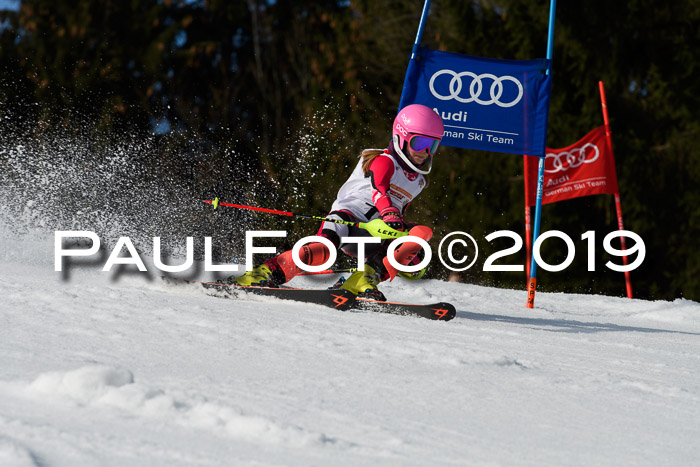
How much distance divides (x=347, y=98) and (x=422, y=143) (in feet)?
34.6

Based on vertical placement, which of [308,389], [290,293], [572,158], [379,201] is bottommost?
[308,389]

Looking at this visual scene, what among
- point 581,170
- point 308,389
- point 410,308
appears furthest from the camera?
point 581,170

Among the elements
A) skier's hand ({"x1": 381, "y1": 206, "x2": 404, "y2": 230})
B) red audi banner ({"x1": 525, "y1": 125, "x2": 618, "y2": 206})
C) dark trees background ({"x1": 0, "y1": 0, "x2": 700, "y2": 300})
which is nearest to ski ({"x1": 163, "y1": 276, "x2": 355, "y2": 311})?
skier's hand ({"x1": 381, "y1": 206, "x2": 404, "y2": 230})

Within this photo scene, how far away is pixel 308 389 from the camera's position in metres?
2.28

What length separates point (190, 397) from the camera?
202cm

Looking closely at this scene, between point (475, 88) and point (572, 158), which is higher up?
point (475, 88)

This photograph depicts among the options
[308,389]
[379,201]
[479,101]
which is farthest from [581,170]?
[308,389]

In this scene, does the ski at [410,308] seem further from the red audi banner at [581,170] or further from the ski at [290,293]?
the red audi banner at [581,170]

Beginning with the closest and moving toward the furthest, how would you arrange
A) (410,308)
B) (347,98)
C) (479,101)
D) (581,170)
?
(410,308)
(479,101)
(581,170)
(347,98)

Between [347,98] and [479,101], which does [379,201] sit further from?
[347,98]

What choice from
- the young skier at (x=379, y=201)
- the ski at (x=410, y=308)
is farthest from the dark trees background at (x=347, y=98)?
the ski at (x=410, y=308)

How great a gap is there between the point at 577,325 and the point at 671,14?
33.4 feet

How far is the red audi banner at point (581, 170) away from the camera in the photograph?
29.3 feet

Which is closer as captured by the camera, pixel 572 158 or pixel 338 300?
pixel 338 300
